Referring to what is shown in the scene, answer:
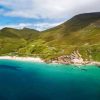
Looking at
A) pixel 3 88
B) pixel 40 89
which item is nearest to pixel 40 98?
pixel 40 89

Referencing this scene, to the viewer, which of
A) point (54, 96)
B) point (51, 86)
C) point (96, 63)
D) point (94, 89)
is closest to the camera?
point (54, 96)

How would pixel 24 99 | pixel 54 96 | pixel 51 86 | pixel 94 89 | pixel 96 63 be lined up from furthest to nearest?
pixel 96 63 < pixel 51 86 < pixel 94 89 < pixel 54 96 < pixel 24 99

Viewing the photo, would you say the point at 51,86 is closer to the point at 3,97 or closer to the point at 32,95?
the point at 32,95

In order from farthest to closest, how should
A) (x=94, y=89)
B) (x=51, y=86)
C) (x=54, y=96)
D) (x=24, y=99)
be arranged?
(x=51, y=86) → (x=94, y=89) → (x=54, y=96) → (x=24, y=99)

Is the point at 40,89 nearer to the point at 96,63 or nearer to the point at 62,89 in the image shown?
the point at 62,89

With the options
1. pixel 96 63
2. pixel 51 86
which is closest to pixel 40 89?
pixel 51 86

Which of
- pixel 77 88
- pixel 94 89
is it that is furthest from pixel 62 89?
pixel 94 89

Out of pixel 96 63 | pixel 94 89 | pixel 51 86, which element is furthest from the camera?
pixel 96 63

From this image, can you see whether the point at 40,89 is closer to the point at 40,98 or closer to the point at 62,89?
the point at 62,89

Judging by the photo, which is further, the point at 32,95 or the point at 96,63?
the point at 96,63
